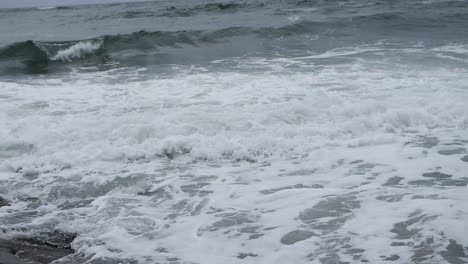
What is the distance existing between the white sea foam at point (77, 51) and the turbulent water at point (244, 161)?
99.1 inches

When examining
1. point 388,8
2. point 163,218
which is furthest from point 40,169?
point 388,8

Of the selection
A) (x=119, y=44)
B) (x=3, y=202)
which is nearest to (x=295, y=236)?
(x=3, y=202)

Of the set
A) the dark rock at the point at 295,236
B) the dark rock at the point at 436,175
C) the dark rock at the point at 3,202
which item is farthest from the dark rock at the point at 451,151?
the dark rock at the point at 3,202

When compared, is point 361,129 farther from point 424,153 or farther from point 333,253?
point 333,253

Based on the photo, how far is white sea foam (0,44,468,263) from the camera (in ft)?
12.6

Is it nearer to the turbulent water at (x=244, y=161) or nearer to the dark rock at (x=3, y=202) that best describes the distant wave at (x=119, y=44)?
the turbulent water at (x=244, y=161)

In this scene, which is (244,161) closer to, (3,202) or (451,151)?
(451,151)

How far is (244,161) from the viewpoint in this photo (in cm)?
576

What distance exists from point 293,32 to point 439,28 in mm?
5588

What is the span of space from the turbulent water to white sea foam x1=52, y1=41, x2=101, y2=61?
8.26 ft

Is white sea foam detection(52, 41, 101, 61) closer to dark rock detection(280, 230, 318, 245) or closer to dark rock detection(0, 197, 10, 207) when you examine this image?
dark rock detection(0, 197, 10, 207)

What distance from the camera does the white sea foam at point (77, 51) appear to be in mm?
15070

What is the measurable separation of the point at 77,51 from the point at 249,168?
466 inches

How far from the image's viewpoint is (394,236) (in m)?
3.79
